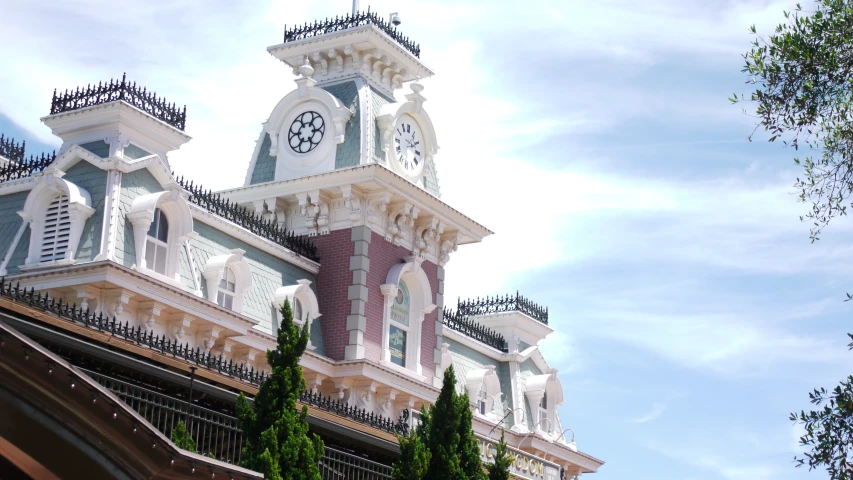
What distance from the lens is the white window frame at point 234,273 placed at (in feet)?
90.4

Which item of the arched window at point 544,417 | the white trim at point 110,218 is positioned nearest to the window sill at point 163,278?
the white trim at point 110,218

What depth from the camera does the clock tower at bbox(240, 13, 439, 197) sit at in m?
32.4

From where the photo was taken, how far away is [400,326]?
32.8 metres

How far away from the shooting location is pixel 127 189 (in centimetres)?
2564

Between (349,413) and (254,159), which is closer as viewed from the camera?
(349,413)

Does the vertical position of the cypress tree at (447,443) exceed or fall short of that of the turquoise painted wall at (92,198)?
it falls short

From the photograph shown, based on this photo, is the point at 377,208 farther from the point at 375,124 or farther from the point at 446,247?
the point at 446,247

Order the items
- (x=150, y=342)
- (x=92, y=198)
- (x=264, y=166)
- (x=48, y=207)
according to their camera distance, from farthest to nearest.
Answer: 1. (x=264, y=166)
2. (x=48, y=207)
3. (x=92, y=198)
4. (x=150, y=342)

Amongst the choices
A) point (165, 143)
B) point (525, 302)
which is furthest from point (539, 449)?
point (165, 143)

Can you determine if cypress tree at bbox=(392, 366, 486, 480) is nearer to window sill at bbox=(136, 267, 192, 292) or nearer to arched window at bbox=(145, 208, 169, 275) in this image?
window sill at bbox=(136, 267, 192, 292)

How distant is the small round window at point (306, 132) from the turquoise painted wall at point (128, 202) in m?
6.95

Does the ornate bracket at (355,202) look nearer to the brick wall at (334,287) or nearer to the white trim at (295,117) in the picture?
the brick wall at (334,287)

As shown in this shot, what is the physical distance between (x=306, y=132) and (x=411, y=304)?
5.08 metres

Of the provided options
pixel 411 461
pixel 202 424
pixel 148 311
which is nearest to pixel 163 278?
pixel 148 311
